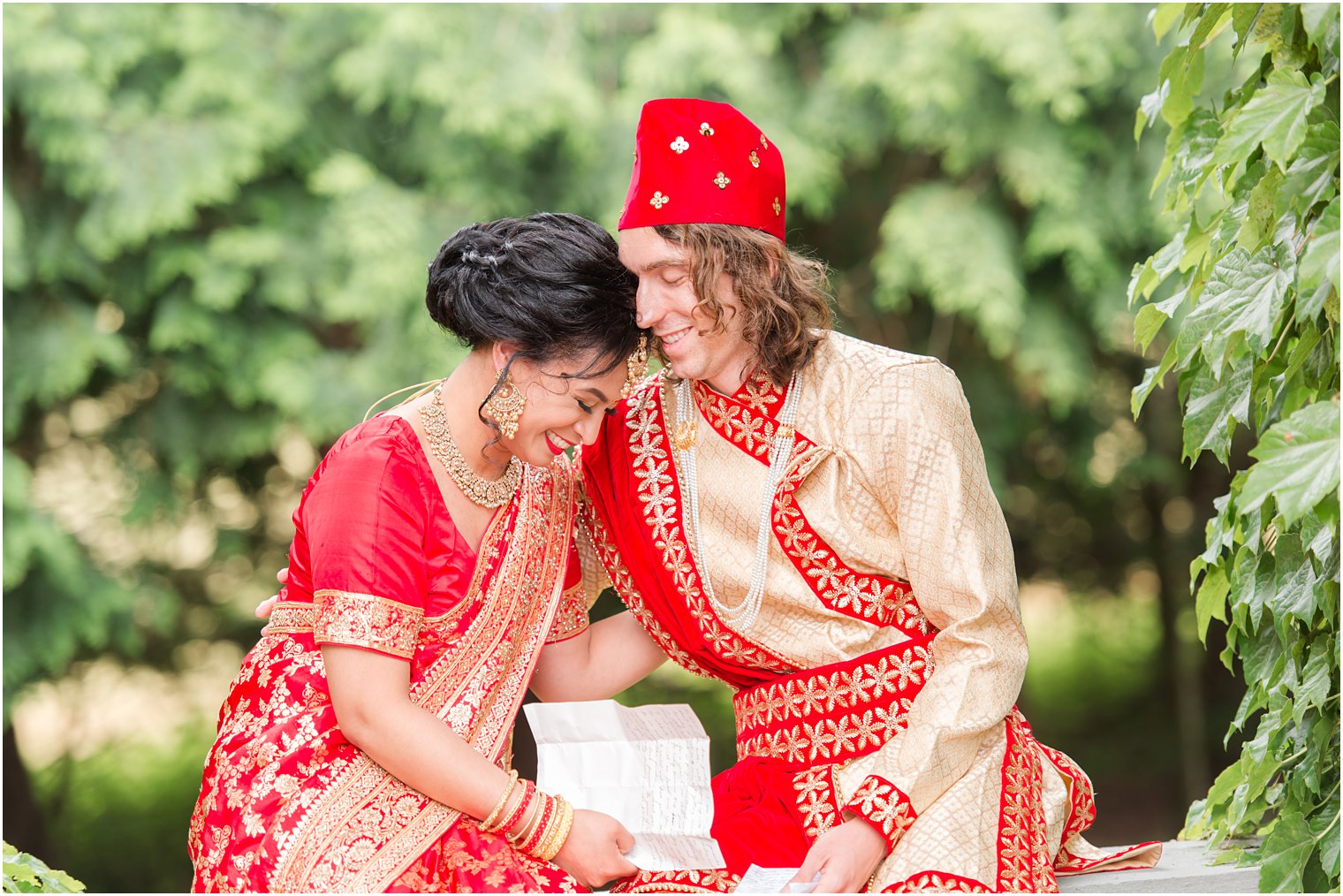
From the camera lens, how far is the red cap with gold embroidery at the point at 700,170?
2.02 metres

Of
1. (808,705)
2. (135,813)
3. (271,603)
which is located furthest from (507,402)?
(135,813)

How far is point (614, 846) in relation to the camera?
1.98 metres

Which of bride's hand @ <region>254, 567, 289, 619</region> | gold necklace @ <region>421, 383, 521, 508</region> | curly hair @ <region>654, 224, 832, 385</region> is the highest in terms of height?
curly hair @ <region>654, 224, 832, 385</region>

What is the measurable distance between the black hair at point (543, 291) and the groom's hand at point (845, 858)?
773 mm

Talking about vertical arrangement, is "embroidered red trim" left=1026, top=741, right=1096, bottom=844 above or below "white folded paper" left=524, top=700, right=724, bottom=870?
below

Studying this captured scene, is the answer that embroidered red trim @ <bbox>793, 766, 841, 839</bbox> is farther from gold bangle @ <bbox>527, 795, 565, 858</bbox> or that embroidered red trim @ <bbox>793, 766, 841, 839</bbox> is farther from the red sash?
gold bangle @ <bbox>527, 795, 565, 858</bbox>

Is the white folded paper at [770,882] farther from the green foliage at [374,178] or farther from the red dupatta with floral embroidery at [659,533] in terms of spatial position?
the green foliage at [374,178]

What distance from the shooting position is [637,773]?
6.91 feet

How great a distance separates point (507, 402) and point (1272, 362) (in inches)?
42.7

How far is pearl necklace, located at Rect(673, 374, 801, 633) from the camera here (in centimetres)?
208

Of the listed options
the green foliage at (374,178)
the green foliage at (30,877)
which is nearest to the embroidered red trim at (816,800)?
the green foliage at (30,877)

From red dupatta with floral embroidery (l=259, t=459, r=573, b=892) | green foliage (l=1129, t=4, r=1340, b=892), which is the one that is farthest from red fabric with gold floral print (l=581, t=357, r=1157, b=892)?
green foliage (l=1129, t=4, r=1340, b=892)

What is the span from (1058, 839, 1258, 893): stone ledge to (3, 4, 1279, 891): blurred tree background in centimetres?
266

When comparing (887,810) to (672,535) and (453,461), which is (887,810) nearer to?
(672,535)
